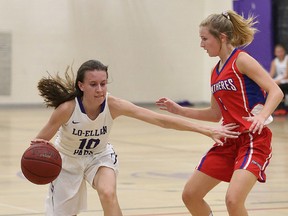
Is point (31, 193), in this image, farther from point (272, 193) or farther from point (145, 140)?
point (145, 140)

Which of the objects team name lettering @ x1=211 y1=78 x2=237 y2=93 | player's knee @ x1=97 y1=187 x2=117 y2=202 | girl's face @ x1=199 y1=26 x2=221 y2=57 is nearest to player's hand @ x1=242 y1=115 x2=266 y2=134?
team name lettering @ x1=211 y1=78 x2=237 y2=93

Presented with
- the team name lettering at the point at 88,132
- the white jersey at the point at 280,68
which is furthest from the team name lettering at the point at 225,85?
the white jersey at the point at 280,68

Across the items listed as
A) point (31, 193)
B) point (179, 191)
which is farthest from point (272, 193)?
point (31, 193)

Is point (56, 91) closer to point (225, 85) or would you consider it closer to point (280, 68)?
point (225, 85)

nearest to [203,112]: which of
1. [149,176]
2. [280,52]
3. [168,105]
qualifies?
[168,105]

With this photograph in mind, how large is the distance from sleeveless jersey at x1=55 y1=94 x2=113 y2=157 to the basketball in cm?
23

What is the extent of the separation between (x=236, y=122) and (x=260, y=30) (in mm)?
14922

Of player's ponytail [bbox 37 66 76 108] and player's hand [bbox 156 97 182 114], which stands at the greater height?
player's ponytail [bbox 37 66 76 108]

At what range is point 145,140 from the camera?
13570 millimetres

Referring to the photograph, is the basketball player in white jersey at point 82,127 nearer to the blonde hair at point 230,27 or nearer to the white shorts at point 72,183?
the white shorts at point 72,183

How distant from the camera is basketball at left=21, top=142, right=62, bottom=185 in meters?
5.44

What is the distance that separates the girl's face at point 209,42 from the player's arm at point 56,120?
1102 millimetres

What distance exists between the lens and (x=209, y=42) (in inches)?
223

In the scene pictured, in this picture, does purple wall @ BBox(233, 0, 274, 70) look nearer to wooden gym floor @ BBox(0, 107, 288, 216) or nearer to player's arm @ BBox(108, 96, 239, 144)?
wooden gym floor @ BBox(0, 107, 288, 216)
